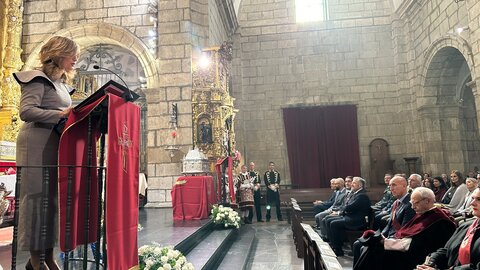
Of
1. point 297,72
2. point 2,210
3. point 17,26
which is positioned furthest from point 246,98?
point 2,210

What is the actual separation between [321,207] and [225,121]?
119 inches

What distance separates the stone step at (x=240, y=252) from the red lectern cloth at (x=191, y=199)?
81cm

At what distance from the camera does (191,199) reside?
20.4 ft

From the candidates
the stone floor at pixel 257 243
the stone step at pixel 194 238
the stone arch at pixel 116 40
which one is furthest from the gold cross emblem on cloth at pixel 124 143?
the stone arch at pixel 116 40

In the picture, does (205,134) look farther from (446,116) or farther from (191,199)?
(446,116)

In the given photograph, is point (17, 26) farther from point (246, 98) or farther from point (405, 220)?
point (246, 98)

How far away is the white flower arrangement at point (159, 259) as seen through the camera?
2509 millimetres

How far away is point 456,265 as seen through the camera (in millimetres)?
2814

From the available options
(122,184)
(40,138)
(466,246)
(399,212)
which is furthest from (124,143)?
(399,212)

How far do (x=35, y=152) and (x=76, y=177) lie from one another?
0.81 ft

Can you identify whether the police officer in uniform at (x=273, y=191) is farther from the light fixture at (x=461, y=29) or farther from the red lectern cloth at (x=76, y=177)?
the red lectern cloth at (x=76, y=177)

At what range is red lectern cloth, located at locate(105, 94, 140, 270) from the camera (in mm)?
1818

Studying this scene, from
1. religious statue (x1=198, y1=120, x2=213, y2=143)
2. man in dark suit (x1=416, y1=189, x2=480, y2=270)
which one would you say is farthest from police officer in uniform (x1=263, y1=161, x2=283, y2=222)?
man in dark suit (x1=416, y1=189, x2=480, y2=270)

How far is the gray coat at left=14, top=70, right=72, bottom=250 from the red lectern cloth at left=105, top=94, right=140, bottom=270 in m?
0.26
